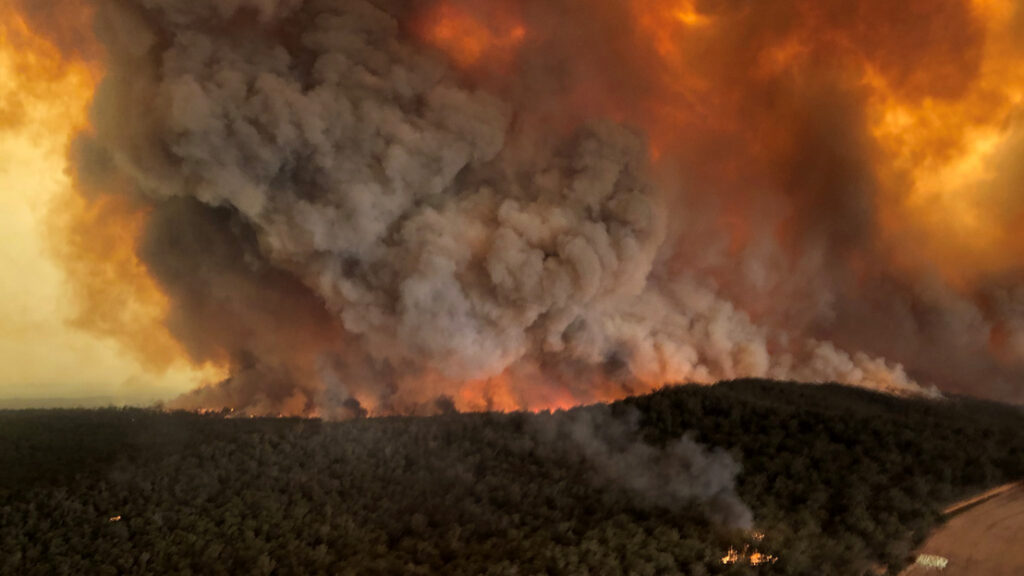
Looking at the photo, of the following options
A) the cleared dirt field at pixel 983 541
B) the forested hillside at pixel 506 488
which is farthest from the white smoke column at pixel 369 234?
the cleared dirt field at pixel 983 541

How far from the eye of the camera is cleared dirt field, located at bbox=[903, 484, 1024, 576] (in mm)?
10656

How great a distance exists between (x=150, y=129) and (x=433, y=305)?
10.1 meters

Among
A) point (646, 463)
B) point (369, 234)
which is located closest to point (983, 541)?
point (646, 463)

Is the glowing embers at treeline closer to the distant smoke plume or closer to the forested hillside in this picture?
the forested hillside

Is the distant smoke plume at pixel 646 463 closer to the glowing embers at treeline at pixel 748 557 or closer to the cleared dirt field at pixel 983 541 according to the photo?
the glowing embers at treeline at pixel 748 557

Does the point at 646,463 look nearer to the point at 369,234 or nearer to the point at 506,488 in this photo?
the point at 506,488

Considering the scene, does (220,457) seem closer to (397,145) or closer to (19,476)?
(19,476)

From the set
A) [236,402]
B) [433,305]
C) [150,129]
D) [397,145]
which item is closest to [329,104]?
[397,145]

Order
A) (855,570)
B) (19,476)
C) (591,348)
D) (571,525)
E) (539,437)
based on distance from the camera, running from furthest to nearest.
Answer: (591,348), (539,437), (19,476), (571,525), (855,570)

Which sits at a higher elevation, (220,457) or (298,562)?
(220,457)

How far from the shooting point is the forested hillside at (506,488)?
1073cm

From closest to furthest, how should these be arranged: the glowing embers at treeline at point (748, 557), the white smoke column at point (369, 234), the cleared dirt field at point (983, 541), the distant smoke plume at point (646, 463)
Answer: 1. the cleared dirt field at point (983, 541)
2. the glowing embers at treeline at point (748, 557)
3. the distant smoke plume at point (646, 463)
4. the white smoke column at point (369, 234)

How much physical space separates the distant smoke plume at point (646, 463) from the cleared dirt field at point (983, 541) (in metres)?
2.94

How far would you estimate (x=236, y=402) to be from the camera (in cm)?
2488
